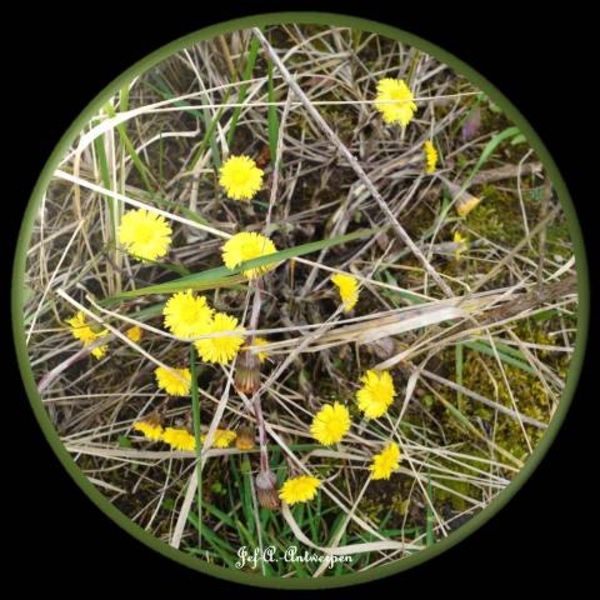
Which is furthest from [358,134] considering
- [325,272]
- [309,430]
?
[309,430]

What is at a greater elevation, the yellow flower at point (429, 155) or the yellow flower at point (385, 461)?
the yellow flower at point (429, 155)

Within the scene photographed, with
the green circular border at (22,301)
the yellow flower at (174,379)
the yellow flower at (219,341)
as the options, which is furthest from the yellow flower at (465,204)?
the yellow flower at (174,379)

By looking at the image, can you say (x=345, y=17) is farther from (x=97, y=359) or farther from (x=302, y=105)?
(x=97, y=359)

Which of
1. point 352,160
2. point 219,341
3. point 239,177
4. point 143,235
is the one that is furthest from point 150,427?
point 352,160

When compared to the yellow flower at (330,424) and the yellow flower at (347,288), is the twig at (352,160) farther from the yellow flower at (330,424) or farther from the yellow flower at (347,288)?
the yellow flower at (330,424)

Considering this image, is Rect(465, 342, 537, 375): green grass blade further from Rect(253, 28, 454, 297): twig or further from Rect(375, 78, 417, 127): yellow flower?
Rect(375, 78, 417, 127): yellow flower

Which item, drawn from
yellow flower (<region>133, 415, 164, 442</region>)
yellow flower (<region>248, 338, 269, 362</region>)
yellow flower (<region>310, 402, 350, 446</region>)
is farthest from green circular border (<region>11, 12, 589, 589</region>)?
yellow flower (<region>248, 338, 269, 362</region>)

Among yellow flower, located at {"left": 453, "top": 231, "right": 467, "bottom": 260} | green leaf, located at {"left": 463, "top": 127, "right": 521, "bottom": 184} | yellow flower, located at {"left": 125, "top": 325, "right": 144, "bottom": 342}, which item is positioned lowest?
yellow flower, located at {"left": 125, "top": 325, "right": 144, "bottom": 342}

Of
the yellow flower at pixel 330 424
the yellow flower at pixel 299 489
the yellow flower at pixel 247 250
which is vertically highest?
the yellow flower at pixel 247 250
